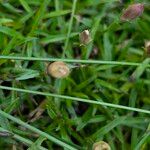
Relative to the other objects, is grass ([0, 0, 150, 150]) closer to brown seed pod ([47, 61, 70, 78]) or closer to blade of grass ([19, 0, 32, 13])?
blade of grass ([19, 0, 32, 13])

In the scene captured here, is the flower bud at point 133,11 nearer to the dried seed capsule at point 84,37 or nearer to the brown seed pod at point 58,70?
the dried seed capsule at point 84,37

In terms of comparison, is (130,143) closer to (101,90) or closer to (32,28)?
(101,90)

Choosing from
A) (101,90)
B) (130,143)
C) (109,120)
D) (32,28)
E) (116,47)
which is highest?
(32,28)

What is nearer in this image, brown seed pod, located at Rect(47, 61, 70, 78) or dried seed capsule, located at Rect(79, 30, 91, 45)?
brown seed pod, located at Rect(47, 61, 70, 78)

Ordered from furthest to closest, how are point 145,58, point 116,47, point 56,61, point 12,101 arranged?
1. point 116,47
2. point 145,58
3. point 12,101
4. point 56,61

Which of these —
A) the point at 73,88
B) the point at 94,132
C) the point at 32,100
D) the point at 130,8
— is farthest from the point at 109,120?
the point at 130,8

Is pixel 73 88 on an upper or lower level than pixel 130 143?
upper

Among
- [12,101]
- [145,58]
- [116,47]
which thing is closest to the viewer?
[12,101]

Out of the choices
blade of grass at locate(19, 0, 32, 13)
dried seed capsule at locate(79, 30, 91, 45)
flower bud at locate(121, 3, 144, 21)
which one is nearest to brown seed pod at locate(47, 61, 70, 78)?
dried seed capsule at locate(79, 30, 91, 45)
